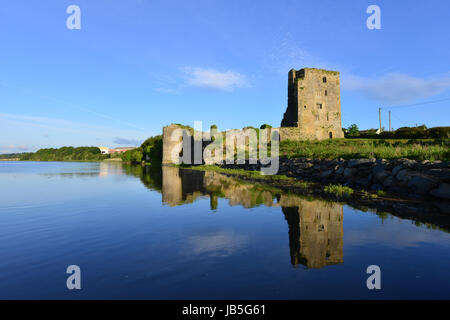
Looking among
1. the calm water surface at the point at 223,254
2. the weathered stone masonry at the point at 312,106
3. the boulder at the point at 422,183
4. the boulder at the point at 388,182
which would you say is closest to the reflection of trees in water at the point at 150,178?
the calm water surface at the point at 223,254

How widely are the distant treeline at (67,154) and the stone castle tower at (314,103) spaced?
393 ft

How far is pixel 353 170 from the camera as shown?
12.4 metres

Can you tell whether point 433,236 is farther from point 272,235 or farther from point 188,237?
point 188,237

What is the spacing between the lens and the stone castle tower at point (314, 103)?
4175 centimetres

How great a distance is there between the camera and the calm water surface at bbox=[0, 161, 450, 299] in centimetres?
319

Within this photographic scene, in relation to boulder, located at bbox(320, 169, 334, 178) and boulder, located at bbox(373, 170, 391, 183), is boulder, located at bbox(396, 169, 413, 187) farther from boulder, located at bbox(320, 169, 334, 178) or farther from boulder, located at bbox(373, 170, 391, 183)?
boulder, located at bbox(320, 169, 334, 178)

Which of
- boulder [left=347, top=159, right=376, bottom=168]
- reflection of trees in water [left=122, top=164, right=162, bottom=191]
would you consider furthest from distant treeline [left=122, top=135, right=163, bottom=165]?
boulder [left=347, top=159, right=376, bottom=168]

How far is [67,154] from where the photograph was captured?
149500mm

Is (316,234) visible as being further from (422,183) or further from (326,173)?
(326,173)

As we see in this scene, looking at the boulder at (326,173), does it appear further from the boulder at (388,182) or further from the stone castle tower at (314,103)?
the stone castle tower at (314,103)

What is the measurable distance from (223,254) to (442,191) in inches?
331

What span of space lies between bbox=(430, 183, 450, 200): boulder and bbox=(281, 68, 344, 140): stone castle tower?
110ft

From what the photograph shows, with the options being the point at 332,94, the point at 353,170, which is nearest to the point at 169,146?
the point at 332,94
